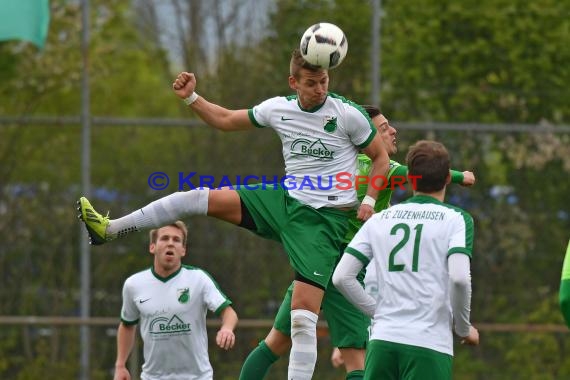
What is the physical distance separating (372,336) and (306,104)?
1849 millimetres

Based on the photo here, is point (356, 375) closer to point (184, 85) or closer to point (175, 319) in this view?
point (175, 319)

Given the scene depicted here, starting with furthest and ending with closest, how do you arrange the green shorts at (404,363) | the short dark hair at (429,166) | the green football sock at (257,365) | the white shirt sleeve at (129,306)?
the white shirt sleeve at (129,306) → the green football sock at (257,365) → the short dark hair at (429,166) → the green shorts at (404,363)

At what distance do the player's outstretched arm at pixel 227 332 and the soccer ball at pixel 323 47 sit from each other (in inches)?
69.9

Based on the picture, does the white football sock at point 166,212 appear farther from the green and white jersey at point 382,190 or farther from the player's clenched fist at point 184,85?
the green and white jersey at point 382,190

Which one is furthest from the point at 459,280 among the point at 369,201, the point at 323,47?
the point at 323,47

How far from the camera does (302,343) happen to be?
283 inches

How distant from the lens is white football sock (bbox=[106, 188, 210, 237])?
7.17 m

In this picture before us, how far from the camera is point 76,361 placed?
448 inches

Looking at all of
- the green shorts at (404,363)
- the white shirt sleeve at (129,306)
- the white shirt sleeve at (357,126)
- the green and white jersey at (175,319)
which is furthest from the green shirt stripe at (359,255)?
the white shirt sleeve at (129,306)

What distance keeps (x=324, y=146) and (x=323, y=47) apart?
0.57 metres

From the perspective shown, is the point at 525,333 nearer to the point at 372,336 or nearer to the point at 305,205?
the point at 305,205

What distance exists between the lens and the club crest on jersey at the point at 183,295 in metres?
8.48

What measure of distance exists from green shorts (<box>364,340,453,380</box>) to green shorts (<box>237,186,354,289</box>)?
1.33m

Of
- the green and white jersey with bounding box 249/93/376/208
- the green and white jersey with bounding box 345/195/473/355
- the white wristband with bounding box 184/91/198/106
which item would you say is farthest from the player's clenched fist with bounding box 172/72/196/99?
the green and white jersey with bounding box 345/195/473/355
